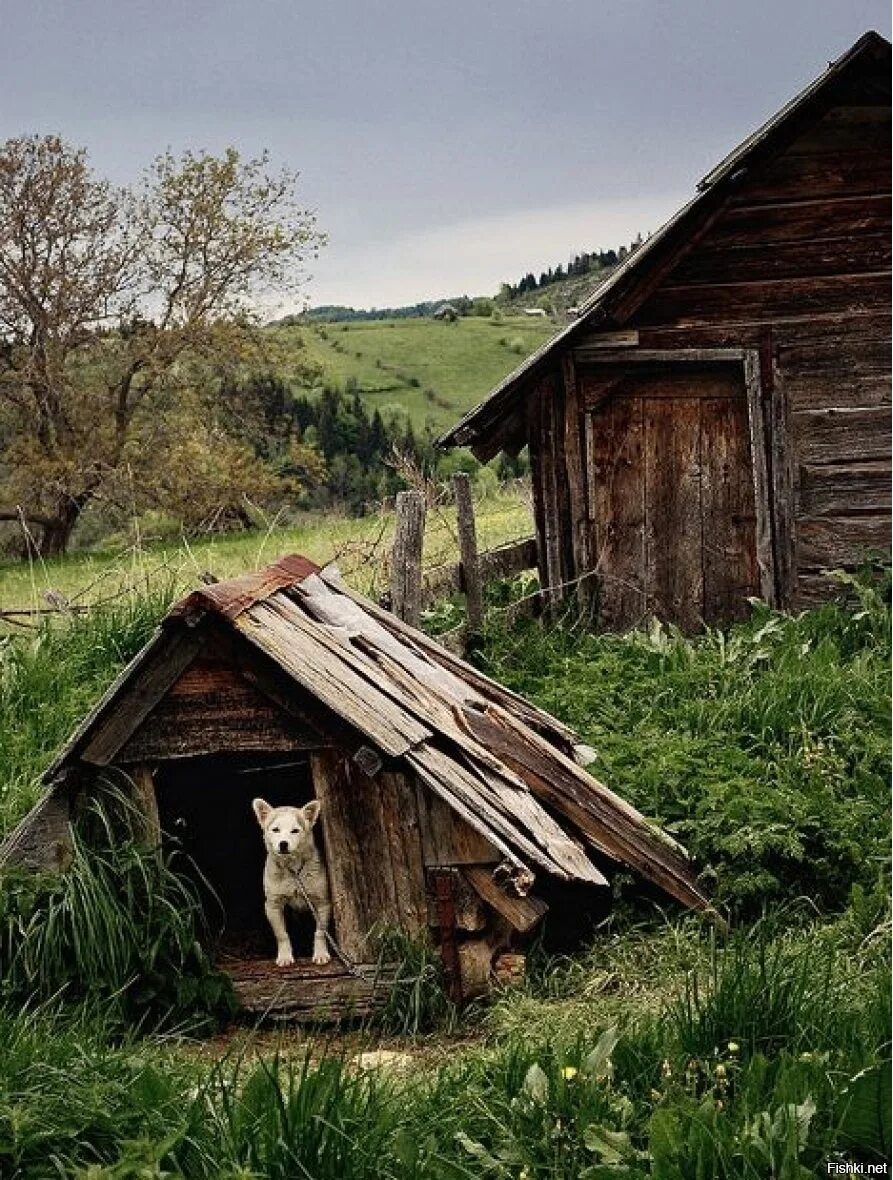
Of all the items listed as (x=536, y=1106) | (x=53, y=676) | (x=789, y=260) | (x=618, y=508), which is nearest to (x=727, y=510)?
(x=618, y=508)

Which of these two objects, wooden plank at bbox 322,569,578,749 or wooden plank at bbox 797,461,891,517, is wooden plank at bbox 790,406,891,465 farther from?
wooden plank at bbox 322,569,578,749

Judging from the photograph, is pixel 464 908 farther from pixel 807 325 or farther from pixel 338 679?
pixel 807 325

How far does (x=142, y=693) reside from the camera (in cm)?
705

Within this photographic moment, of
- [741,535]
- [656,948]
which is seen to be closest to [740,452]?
[741,535]

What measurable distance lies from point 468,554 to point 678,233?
308cm

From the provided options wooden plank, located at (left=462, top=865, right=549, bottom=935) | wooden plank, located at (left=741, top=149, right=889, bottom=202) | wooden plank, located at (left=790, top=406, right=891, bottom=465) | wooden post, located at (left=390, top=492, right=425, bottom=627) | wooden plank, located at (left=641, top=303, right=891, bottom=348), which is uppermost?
wooden plank, located at (left=741, top=149, right=889, bottom=202)

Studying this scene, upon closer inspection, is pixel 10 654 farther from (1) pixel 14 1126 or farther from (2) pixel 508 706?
(1) pixel 14 1126

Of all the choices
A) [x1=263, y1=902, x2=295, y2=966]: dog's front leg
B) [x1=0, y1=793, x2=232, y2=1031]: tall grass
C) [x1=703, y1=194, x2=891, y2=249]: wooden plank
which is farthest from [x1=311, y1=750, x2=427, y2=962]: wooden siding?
[x1=703, y1=194, x2=891, y2=249]: wooden plank

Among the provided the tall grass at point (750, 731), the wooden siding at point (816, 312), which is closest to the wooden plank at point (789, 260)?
the wooden siding at point (816, 312)

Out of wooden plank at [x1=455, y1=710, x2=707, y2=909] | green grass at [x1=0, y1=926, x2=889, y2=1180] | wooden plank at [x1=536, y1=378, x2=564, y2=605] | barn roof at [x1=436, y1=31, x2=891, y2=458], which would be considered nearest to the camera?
green grass at [x1=0, y1=926, x2=889, y2=1180]

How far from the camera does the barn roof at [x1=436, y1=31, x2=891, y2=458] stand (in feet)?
39.8

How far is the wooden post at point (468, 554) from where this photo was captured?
38.7 ft

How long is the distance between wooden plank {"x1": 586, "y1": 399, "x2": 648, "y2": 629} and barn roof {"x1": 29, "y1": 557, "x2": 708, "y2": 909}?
5336 mm

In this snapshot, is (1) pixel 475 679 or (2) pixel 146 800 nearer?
(2) pixel 146 800
